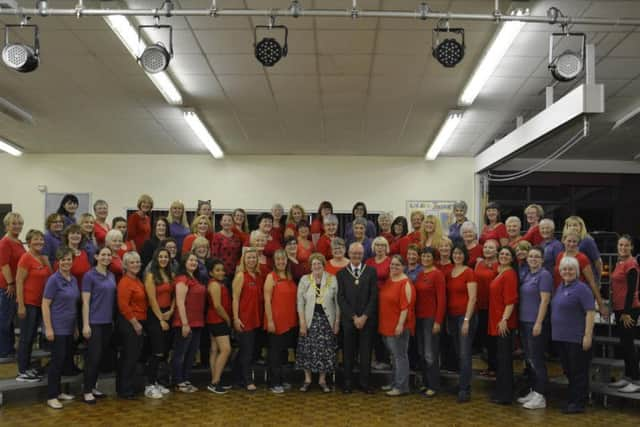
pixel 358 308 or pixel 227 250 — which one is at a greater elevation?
pixel 227 250

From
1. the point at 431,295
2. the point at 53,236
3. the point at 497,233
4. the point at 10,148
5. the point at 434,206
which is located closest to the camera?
the point at 431,295

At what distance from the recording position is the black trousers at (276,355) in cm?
589

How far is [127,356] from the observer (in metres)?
5.53

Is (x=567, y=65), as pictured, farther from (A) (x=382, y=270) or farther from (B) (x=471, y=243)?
(A) (x=382, y=270)

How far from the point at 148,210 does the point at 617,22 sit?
4.96 metres

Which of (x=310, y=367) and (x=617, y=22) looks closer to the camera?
(x=617, y=22)

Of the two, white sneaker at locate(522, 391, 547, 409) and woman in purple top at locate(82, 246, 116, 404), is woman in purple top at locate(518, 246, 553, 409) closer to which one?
white sneaker at locate(522, 391, 547, 409)

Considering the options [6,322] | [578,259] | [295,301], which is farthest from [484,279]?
[6,322]

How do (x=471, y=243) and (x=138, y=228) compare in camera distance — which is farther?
(x=138, y=228)

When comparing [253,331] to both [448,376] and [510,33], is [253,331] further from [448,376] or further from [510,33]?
[510,33]

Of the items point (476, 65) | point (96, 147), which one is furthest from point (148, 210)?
point (96, 147)

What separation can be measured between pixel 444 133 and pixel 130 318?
19.8ft

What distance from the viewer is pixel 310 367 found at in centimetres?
591

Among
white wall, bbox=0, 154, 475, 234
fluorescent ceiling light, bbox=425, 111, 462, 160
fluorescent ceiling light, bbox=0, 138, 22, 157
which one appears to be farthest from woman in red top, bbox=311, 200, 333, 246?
fluorescent ceiling light, bbox=0, 138, 22, 157
